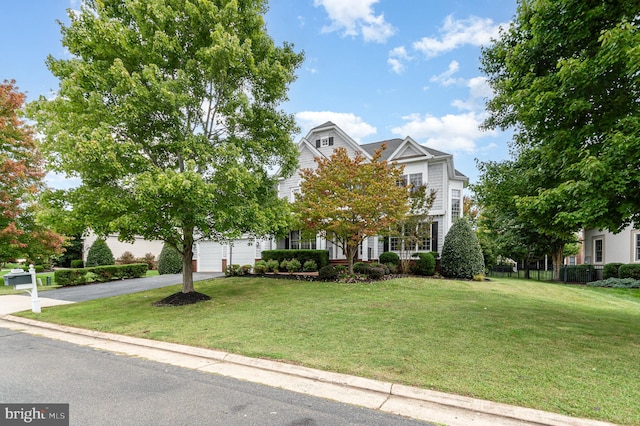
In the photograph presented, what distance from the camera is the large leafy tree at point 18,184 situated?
17.7 m

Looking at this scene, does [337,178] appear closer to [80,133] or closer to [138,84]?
[138,84]

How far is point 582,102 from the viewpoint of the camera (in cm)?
614

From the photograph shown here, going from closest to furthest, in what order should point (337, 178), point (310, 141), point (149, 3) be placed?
point (149, 3)
point (337, 178)
point (310, 141)

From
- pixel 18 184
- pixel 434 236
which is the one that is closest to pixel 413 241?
pixel 434 236

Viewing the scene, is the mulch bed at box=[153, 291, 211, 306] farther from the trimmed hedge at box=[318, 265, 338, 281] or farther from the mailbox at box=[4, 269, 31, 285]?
the trimmed hedge at box=[318, 265, 338, 281]

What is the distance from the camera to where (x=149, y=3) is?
9.34m

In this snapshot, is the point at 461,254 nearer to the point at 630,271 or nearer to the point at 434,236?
the point at 434,236

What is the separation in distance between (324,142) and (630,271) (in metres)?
18.6

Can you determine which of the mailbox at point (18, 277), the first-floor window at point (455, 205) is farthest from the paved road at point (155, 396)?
the first-floor window at point (455, 205)

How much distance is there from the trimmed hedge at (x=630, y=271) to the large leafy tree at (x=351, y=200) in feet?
43.7

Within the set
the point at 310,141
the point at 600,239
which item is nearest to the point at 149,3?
the point at 310,141

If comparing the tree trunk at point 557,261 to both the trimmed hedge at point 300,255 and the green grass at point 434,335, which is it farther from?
the trimmed hedge at point 300,255

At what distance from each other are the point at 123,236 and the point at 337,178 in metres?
8.28

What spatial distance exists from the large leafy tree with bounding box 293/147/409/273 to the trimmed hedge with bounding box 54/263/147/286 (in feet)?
42.2
